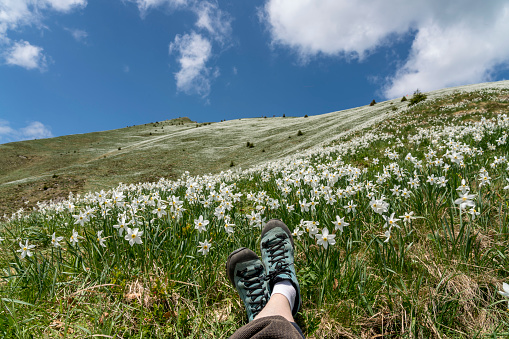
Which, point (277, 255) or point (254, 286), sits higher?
point (277, 255)

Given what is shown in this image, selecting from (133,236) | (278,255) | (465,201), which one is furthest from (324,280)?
(133,236)

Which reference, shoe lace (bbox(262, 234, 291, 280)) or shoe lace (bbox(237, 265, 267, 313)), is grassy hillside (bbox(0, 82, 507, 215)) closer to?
Result: shoe lace (bbox(262, 234, 291, 280))

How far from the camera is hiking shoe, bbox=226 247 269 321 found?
235 cm

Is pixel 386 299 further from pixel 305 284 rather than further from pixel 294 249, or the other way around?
pixel 294 249

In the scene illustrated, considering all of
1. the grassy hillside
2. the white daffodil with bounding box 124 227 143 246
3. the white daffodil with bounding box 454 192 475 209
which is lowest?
the white daffodil with bounding box 454 192 475 209

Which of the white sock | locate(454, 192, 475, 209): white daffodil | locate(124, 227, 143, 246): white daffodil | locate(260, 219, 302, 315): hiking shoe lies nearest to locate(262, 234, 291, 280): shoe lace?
locate(260, 219, 302, 315): hiking shoe

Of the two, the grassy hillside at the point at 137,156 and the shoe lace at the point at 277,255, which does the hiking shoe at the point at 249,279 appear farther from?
the grassy hillside at the point at 137,156

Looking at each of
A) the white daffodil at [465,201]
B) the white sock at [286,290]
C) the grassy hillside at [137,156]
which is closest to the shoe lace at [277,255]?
the white sock at [286,290]

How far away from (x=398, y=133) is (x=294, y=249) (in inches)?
527

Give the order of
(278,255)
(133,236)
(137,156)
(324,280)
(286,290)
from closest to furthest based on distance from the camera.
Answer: (324,280) < (286,290) < (133,236) < (278,255) < (137,156)

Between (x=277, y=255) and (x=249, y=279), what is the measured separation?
1.65 feet

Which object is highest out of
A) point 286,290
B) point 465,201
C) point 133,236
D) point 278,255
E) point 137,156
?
A: point 137,156

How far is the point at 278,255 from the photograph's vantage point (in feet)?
9.40

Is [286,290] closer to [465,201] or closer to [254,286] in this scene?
[254,286]
